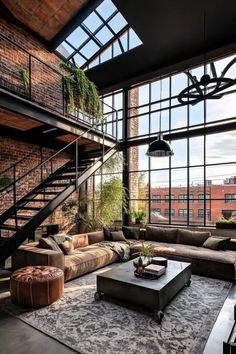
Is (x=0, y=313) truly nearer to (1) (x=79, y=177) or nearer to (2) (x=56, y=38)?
(1) (x=79, y=177)

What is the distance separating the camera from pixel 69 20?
21.7 ft

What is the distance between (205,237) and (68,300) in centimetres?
354

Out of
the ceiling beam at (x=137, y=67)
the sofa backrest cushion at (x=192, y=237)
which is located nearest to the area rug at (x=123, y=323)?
the sofa backrest cushion at (x=192, y=237)

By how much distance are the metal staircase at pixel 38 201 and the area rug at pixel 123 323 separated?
0.92 metres

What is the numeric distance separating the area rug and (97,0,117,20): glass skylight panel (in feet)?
23.4

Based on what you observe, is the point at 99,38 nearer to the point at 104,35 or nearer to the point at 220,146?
the point at 104,35

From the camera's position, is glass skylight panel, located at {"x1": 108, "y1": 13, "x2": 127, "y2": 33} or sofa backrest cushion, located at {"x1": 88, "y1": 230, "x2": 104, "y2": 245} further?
glass skylight panel, located at {"x1": 108, "y1": 13, "x2": 127, "y2": 33}

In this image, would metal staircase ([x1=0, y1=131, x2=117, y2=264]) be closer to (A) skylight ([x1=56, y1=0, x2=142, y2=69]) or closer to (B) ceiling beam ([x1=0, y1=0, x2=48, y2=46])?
(A) skylight ([x1=56, y1=0, x2=142, y2=69])

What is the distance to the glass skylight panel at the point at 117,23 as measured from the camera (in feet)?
23.3

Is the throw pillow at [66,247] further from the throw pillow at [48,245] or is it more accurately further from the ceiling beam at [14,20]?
the ceiling beam at [14,20]

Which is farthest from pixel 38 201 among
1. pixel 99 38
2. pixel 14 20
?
pixel 99 38

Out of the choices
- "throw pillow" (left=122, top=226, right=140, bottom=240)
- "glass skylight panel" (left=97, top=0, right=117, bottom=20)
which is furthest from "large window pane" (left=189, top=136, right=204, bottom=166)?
"glass skylight panel" (left=97, top=0, right=117, bottom=20)

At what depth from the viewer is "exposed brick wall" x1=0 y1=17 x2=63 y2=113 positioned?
18.8 feet

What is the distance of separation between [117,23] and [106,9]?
557 millimetres
